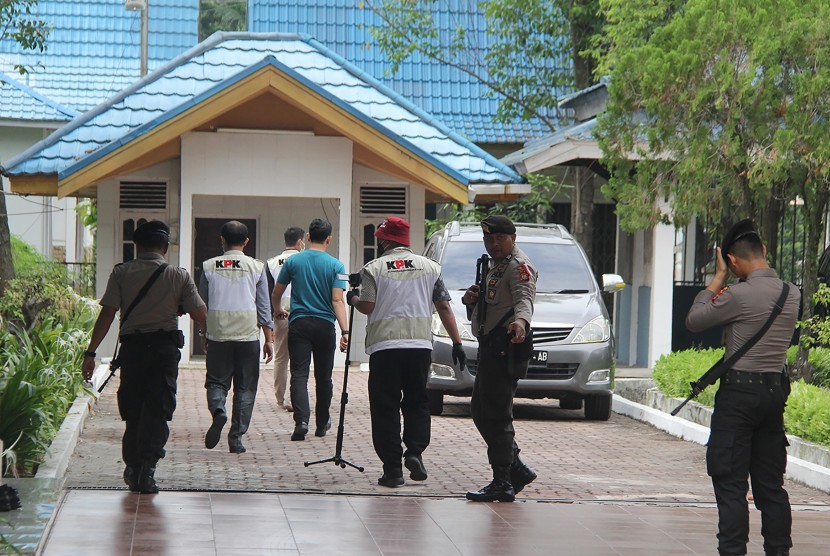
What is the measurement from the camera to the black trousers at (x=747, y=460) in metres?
6.71

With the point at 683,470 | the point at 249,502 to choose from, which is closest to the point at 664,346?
the point at 683,470

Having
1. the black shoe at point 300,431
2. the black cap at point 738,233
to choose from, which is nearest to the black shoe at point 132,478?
the black shoe at point 300,431

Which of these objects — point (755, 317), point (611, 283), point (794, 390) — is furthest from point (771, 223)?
point (755, 317)

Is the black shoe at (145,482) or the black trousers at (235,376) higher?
the black trousers at (235,376)

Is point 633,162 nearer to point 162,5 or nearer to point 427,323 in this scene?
point 427,323

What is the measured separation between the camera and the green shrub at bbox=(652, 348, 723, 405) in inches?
547

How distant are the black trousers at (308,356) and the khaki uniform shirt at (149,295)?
2.60 metres

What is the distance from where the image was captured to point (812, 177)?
1345 centimetres

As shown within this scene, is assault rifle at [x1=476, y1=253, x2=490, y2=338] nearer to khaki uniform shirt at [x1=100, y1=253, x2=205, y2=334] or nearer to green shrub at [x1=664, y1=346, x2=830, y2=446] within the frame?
khaki uniform shirt at [x1=100, y1=253, x2=205, y2=334]

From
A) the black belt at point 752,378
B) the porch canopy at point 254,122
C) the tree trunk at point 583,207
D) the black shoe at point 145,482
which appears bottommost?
the black shoe at point 145,482

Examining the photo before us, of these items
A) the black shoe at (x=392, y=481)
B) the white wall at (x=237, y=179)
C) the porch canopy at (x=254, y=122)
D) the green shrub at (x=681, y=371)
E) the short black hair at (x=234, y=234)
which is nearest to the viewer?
the black shoe at (x=392, y=481)

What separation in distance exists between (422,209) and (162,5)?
12682mm

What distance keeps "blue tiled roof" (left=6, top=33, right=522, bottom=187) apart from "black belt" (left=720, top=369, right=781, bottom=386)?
1060 centimetres

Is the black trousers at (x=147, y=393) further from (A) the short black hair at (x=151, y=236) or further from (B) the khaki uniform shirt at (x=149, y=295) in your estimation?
(A) the short black hair at (x=151, y=236)
